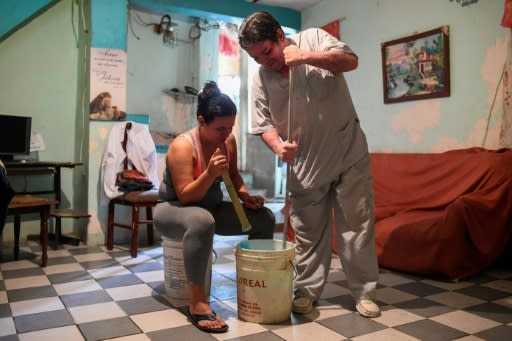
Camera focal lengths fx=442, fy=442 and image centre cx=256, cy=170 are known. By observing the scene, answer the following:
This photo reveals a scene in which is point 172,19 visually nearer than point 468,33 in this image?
No

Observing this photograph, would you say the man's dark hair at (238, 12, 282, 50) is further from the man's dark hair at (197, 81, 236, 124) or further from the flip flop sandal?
the flip flop sandal

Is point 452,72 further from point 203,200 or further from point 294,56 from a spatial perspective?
point 203,200

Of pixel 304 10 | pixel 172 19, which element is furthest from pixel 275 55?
pixel 172 19

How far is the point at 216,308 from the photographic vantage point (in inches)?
80.1

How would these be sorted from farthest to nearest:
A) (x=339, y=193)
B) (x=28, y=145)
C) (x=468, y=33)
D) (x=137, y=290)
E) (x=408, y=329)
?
1. (x=28, y=145)
2. (x=468, y=33)
3. (x=137, y=290)
4. (x=339, y=193)
5. (x=408, y=329)

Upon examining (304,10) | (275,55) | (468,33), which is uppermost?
(304,10)

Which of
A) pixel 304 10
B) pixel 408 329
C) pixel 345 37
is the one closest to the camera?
pixel 408 329

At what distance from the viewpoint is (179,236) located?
6.46ft

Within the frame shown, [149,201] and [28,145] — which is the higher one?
[28,145]

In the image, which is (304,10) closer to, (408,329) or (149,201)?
(149,201)

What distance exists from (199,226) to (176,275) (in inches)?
19.3

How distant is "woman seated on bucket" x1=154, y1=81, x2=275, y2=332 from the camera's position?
1793 mm

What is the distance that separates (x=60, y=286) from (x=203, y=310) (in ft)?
3.32

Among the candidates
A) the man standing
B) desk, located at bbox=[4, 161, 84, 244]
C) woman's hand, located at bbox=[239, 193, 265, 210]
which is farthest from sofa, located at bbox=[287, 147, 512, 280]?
desk, located at bbox=[4, 161, 84, 244]
